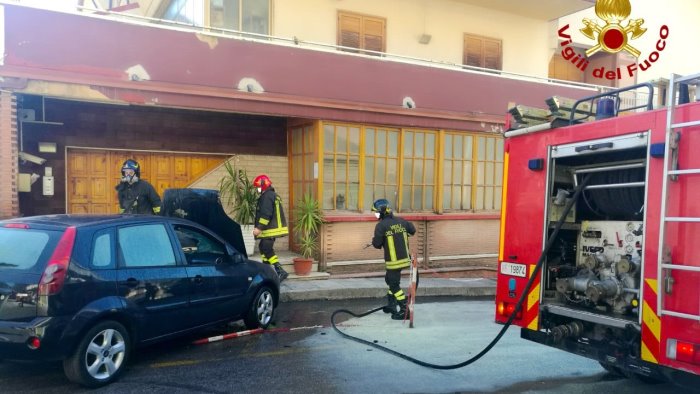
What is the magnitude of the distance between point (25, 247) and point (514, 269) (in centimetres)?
424

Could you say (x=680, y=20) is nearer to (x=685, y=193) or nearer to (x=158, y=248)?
(x=685, y=193)

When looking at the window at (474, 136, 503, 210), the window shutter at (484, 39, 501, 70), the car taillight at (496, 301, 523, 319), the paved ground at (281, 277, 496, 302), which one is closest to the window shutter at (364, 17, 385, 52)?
the window shutter at (484, 39, 501, 70)

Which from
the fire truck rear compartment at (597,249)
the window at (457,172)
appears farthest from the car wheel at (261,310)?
the window at (457,172)

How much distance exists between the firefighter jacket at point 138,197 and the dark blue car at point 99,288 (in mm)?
2498

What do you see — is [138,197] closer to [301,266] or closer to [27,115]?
[27,115]

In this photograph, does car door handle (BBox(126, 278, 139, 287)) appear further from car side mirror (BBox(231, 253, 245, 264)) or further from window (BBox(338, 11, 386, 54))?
window (BBox(338, 11, 386, 54))

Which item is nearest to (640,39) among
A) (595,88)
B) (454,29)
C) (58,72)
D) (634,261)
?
(595,88)

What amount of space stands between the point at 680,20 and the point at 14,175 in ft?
58.6

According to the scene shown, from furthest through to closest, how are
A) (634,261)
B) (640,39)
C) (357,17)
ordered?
(640,39)
(357,17)
(634,261)

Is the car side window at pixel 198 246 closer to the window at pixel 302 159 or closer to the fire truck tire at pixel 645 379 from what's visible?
the fire truck tire at pixel 645 379

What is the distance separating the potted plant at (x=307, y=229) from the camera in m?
10.1

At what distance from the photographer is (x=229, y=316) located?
6.17 meters

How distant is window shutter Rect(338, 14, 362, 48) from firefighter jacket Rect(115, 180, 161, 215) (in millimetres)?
5346

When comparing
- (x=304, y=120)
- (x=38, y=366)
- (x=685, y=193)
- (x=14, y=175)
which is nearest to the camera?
(x=685, y=193)
